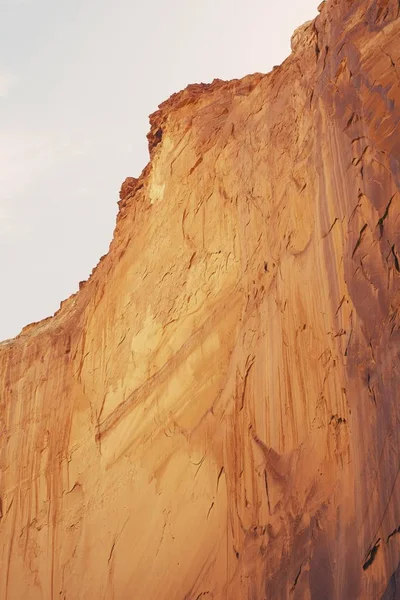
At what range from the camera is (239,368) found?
14.5 metres

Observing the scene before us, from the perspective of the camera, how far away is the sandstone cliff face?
11.6 metres

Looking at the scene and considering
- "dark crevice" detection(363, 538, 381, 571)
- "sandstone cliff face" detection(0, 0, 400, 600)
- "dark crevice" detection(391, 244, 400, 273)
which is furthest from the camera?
"sandstone cliff face" detection(0, 0, 400, 600)

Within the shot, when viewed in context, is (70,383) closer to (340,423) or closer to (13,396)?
(13,396)

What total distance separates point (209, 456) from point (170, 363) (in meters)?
2.28

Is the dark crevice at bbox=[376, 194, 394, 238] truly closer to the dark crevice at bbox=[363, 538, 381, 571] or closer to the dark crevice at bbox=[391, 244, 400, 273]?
the dark crevice at bbox=[391, 244, 400, 273]

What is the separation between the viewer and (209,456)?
14.6m

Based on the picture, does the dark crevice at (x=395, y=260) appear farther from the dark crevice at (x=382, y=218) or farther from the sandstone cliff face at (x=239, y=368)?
the dark crevice at (x=382, y=218)

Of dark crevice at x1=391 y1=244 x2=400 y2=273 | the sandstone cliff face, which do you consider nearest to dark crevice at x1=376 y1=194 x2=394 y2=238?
the sandstone cliff face

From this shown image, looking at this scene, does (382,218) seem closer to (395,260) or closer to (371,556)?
(395,260)

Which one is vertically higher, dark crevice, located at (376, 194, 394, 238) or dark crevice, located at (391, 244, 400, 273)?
dark crevice, located at (376, 194, 394, 238)

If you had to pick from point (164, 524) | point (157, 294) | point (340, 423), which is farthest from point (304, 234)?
point (164, 524)

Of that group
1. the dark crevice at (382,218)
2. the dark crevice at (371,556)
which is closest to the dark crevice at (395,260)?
the dark crevice at (382,218)

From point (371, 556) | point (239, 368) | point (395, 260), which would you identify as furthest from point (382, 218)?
point (371, 556)

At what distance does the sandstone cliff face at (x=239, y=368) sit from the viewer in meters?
11.6
